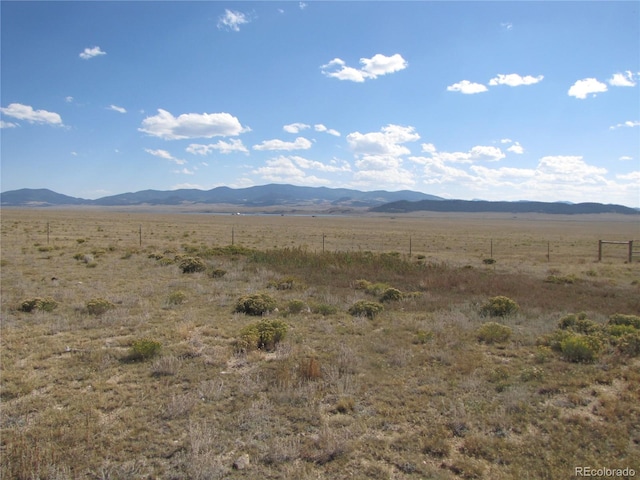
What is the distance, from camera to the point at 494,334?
30.7ft

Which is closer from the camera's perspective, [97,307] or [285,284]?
[97,307]

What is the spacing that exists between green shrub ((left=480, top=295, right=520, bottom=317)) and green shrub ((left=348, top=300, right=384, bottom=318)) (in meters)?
2.98

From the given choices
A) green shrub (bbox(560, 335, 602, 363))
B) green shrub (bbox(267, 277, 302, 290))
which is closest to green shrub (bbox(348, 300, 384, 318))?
green shrub (bbox(267, 277, 302, 290))

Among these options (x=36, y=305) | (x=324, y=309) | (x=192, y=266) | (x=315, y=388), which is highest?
(x=192, y=266)

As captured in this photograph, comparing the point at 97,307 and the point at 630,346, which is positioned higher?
the point at 97,307

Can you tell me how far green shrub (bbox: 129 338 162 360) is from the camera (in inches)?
311

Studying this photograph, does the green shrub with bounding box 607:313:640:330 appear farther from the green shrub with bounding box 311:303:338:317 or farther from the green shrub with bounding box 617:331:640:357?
the green shrub with bounding box 311:303:338:317

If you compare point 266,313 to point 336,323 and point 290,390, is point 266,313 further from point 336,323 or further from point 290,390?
point 290,390

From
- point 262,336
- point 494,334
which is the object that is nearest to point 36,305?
point 262,336

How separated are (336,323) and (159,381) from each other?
4999 millimetres

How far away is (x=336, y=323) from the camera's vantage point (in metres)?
10.9

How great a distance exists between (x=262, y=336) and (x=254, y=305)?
111 inches

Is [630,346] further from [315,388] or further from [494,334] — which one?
[315,388]

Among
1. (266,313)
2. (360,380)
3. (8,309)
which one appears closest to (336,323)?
(266,313)
